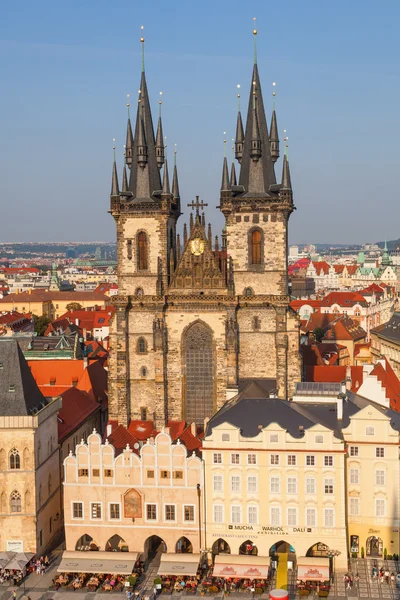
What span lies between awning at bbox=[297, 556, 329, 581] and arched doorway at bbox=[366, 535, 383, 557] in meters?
5.16

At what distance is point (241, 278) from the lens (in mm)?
81812

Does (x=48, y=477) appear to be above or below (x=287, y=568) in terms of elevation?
above

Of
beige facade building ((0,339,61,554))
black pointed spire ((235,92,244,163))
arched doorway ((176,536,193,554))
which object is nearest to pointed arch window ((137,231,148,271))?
black pointed spire ((235,92,244,163))

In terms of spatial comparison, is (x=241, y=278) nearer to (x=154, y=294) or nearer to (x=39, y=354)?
(x=154, y=294)

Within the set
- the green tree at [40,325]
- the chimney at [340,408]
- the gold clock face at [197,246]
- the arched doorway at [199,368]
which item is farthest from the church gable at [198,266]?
the green tree at [40,325]

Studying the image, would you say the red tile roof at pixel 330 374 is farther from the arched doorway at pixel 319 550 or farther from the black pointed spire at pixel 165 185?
the arched doorway at pixel 319 550

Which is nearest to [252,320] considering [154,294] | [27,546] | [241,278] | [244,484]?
[241,278]

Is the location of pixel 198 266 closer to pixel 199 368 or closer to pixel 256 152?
pixel 199 368

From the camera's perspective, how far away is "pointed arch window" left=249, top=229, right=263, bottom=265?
81750 millimetres

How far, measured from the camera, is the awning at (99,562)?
59031 millimetres

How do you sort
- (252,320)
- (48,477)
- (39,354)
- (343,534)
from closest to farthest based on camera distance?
(343,534) < (48,477) < (252,320) < (39,354)

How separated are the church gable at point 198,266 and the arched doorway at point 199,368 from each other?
4.01 metres

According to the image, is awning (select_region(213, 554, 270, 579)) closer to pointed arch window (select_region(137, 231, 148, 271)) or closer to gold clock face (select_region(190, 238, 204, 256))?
gold clock face (select_region(190, 238, 204, 256))

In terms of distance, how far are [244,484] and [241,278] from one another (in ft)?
86.1
